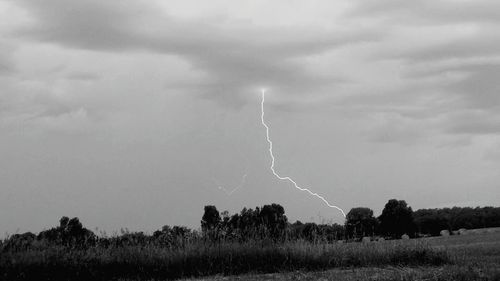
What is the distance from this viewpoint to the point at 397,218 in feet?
239

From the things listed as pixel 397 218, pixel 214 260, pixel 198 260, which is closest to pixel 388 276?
pixel 214 260

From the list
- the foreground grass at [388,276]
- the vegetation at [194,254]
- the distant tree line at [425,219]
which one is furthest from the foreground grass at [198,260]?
the distant tree line at [425,219]

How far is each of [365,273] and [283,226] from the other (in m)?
6.31

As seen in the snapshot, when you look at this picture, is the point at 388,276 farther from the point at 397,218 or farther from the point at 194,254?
the point at 397,218

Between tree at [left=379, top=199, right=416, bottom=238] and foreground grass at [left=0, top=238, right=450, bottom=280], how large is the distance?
55564 mm

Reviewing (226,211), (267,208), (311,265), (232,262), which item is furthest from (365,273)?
(267,208)

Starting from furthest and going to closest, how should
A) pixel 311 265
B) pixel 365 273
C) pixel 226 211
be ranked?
pixel 226 211, pixel 311 265, pixel 365 273

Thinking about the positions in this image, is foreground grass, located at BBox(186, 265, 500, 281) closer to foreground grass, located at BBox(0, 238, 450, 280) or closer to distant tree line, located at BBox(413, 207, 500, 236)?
foreground grass, located at BBox(0, 238, 450, 280)

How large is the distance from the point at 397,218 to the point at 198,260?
5889 centimetres

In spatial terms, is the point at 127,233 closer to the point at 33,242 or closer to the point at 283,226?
the point at 33,242

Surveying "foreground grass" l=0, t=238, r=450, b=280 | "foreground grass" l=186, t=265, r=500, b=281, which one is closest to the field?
"foreground grass" l=0, t=238, r=450, b=280

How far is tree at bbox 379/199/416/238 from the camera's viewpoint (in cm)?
7212

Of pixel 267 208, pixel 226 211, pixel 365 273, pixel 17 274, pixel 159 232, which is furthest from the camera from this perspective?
pixel 267 208

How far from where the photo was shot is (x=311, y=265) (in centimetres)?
1667
